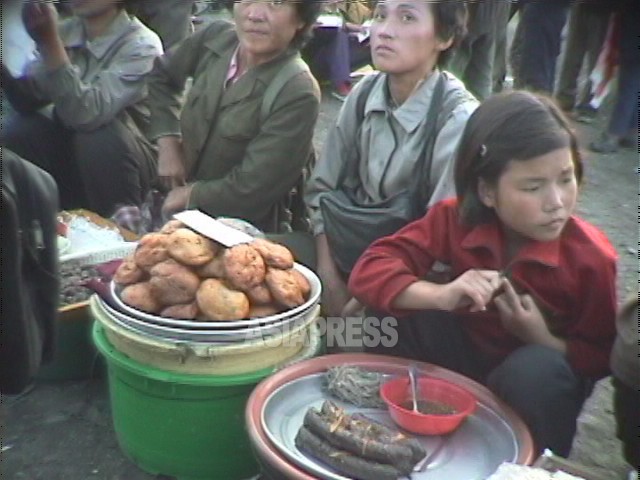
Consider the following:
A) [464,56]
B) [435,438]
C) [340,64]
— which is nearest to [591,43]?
[464,56]

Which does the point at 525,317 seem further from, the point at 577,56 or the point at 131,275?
the point at 577,56

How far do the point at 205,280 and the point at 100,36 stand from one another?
5.07 feet

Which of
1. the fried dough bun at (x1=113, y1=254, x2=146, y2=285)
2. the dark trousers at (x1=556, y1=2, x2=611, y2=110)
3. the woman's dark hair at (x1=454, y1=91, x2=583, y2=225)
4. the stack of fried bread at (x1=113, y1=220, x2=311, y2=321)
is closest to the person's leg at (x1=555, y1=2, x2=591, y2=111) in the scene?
the dark trousers at (x1=556, y1=2, x2=611, y2=110)

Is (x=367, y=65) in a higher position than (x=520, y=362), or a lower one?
lower

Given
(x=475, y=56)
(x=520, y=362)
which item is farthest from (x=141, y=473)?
(x=475, y=56)

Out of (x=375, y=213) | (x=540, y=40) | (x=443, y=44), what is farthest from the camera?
(x=540, y=40)

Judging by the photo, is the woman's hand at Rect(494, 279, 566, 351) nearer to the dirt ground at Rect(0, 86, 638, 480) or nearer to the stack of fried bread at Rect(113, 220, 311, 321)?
the dirt ground at Rect(0, 86, 638, 480)

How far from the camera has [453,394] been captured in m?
2.00

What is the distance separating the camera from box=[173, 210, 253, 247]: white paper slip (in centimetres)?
210

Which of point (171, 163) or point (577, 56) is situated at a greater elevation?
point (171, 163)

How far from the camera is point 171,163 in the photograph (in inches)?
118

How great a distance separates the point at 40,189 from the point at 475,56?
4.02m

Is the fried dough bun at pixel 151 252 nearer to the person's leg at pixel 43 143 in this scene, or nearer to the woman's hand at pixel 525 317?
the woman's hand at pixel 525 317

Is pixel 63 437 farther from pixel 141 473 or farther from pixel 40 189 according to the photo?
pixel 40 189
